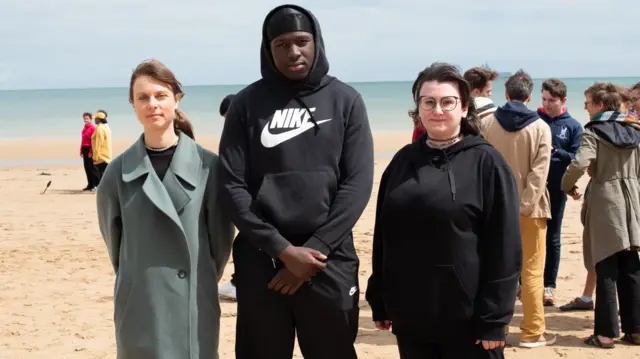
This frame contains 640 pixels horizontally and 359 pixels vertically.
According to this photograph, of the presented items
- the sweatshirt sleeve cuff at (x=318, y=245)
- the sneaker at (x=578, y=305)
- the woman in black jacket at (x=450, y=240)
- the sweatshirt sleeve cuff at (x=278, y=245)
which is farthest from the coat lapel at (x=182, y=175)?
the sneaker at (x=578, y=305)

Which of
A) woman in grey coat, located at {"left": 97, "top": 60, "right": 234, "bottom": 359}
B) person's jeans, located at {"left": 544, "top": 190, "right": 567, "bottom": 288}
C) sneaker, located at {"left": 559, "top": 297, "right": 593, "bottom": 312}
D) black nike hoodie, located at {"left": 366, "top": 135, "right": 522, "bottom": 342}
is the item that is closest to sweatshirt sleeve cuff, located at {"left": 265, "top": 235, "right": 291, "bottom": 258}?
woman in grey coat, located at {"left": 97, "top": 60, "right": 234, "bottom": 359}

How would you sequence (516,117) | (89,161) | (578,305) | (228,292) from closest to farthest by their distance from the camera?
1. (516,117)
2. (578,305)
3. (228,292)
4. (89,161)

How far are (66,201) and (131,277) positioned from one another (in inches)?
479

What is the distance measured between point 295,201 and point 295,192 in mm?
42

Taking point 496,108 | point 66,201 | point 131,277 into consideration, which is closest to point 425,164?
point 131,277

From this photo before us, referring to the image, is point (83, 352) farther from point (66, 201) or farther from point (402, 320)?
point (66, 201)

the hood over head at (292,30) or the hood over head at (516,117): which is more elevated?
the hood over head at (292,30)

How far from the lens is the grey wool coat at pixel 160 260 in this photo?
3.47 m

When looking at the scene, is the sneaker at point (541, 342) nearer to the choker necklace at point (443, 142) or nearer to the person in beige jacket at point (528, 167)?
the person in beige jacket at point (528, 167)

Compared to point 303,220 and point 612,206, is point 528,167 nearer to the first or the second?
point 612,206

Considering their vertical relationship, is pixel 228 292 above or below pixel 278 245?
below

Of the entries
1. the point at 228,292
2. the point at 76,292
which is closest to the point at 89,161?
the point at 76,292

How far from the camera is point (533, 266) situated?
19.0 ft

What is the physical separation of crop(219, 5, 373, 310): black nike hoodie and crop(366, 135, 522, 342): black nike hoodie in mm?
281
